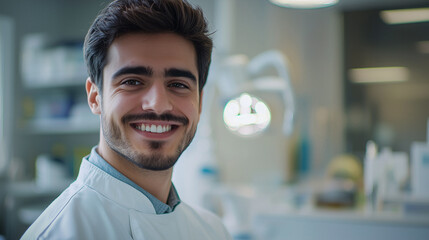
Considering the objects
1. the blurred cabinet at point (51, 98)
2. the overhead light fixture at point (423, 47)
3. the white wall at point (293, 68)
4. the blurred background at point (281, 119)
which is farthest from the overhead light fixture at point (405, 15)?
the blurred cabinet at point (51, 98)

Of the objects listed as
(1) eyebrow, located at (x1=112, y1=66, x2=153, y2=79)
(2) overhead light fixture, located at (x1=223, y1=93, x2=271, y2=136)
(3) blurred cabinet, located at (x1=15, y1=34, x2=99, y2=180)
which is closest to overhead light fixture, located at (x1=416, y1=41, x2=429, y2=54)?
(2) overhead light fixture, located at (x1=223, y1=93, x2=271, y2=136)

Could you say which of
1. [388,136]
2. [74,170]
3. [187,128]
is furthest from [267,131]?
[74,170]

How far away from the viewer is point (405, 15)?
2.61 meters

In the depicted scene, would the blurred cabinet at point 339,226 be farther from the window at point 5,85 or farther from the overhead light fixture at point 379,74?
the window at point 5,85

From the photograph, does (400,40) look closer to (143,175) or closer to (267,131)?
(267,131)

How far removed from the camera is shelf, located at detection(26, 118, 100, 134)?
2.78 m

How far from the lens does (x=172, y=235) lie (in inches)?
31.8

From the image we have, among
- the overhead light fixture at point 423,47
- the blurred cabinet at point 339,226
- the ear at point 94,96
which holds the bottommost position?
the blurred cabinet at point 339,226

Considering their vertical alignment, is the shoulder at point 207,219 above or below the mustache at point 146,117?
below

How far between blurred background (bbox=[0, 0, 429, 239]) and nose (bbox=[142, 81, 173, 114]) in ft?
3.06

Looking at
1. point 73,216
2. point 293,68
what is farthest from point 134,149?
point 293,68

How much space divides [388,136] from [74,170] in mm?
2116

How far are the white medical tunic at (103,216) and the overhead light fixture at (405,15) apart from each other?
2300mm

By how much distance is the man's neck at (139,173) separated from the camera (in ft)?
2.67
